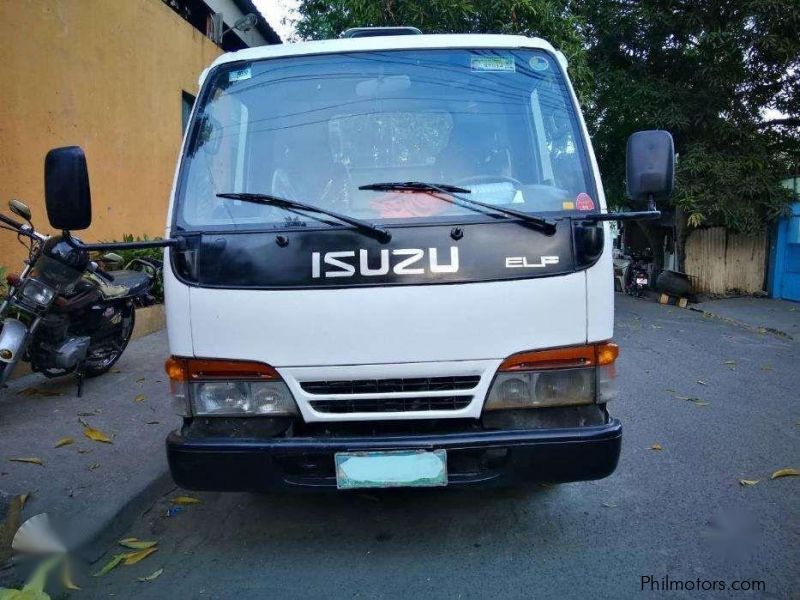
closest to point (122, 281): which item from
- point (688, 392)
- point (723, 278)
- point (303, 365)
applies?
point (303, 365)

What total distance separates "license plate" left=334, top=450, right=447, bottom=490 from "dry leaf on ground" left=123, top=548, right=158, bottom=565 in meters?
1.16

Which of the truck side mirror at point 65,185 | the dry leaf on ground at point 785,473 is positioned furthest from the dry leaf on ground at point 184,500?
the dry leaf on ground at point 785,473

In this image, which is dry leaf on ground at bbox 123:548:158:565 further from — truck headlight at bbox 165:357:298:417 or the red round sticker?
the red round sticker

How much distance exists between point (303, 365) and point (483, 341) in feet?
2.40

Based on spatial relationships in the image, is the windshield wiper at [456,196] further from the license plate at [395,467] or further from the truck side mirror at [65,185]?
the truck side mirror at [65,185]

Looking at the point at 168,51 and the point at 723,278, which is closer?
the point at 168,51

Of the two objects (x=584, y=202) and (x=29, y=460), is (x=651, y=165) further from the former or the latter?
(x=29, y=460)

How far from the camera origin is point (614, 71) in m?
14.4

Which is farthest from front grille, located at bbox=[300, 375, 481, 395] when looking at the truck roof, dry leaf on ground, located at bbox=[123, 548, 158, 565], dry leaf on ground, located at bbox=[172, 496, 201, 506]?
the truck roof

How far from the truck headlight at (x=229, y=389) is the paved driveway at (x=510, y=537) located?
28.5 inches

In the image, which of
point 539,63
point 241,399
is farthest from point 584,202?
point 241,399

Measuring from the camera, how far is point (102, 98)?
26.0 ft

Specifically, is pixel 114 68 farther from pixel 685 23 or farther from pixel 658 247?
pixel 658 247
